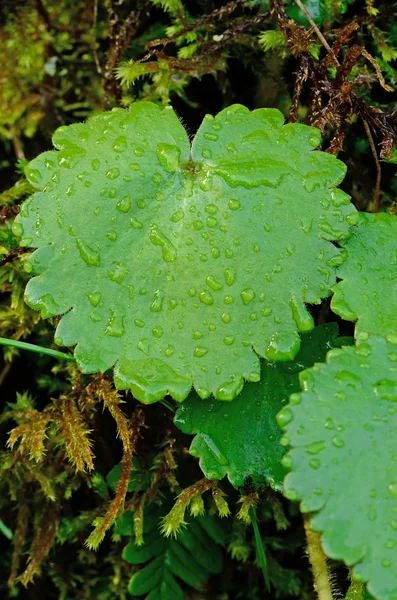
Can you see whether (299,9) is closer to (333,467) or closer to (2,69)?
(2,69)

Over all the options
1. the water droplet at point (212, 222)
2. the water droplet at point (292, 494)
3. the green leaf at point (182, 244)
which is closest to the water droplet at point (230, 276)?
the green leaf at point (182, 244)

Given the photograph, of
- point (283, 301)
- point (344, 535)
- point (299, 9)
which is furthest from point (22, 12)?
point (344, 535)

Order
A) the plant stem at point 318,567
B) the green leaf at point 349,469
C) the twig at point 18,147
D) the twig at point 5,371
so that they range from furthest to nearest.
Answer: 1. the twig at point 18,147
2. the twig at point 5,371
3. the plant stem at point 318,567
4. the green leaf at point 349,469

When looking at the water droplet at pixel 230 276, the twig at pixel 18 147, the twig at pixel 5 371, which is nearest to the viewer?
the water droplet at pixel 230 276

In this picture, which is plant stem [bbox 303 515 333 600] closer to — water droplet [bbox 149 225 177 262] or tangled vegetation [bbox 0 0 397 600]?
tangled vegetation [bbox 0 0 397 600]

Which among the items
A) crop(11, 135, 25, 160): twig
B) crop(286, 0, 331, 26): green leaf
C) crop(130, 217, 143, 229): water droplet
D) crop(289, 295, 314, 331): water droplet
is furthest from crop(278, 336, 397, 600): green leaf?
crop(11, 135, 25, 160): twig

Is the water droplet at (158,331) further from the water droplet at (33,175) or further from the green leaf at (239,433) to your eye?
the water droplet at (33,175)
